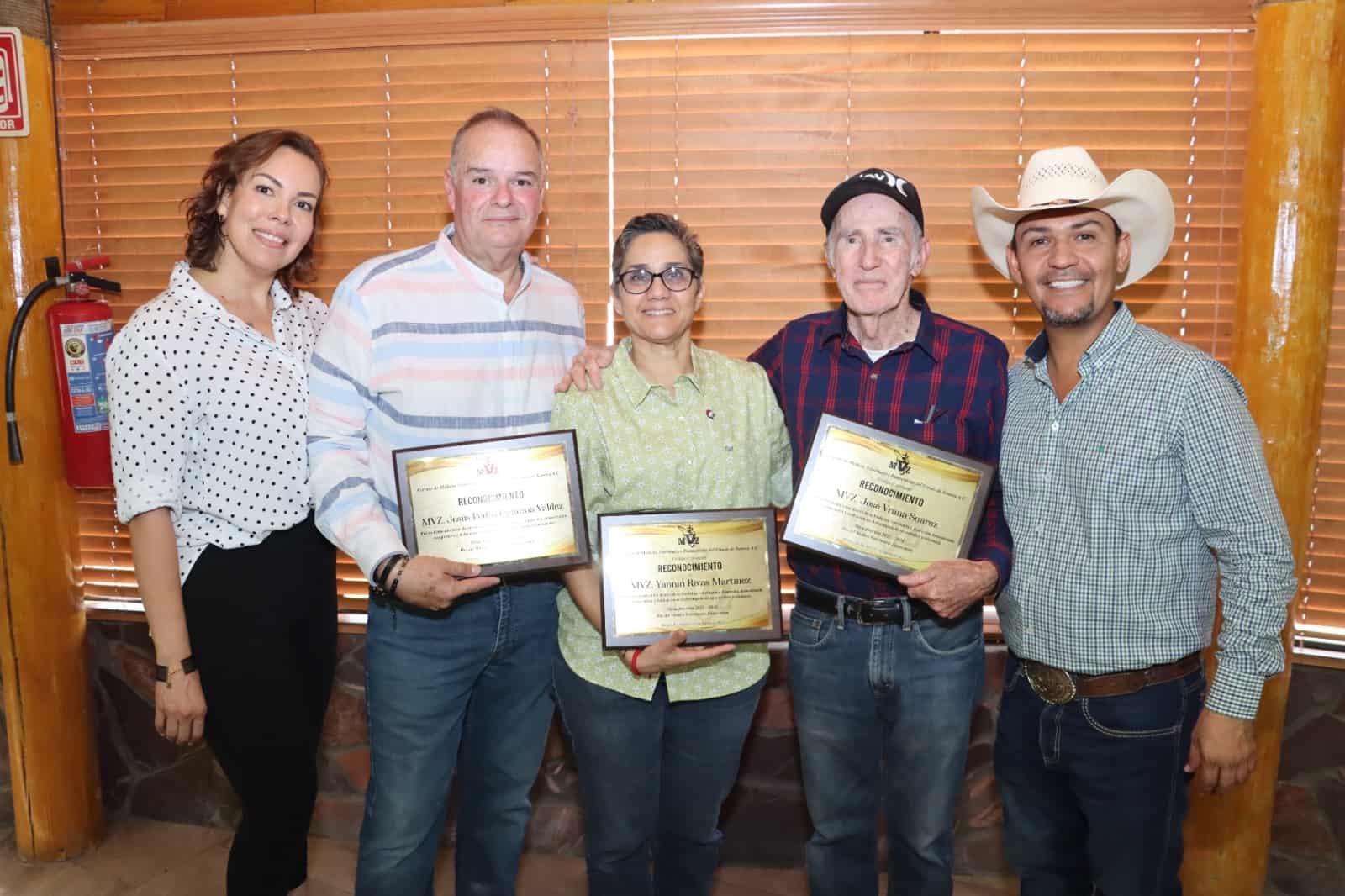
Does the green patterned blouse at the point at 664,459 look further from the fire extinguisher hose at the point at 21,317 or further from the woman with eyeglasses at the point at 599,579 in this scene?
the fire extinguisher hose at the point at 21,317

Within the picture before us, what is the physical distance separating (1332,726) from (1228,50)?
2065 millimetres

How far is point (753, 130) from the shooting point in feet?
9.32

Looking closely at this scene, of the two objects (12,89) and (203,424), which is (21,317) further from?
(203,424)

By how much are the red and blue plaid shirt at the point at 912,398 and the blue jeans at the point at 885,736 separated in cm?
12

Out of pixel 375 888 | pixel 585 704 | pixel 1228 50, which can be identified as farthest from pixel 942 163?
pixel 375 888

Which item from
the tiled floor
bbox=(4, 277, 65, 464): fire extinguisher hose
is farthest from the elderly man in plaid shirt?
bbox=(4, 277, 65, 464): fire extinguisher hose

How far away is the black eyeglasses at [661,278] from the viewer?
188 centimetres

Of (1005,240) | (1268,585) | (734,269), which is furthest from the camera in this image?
(734,269)

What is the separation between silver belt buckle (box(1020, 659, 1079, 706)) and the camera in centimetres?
189

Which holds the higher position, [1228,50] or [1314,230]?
[1228,50]

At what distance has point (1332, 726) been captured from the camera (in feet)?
9.32

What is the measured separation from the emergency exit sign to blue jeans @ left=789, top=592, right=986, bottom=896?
2.75 metres

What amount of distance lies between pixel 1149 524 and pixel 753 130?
65.5 inches

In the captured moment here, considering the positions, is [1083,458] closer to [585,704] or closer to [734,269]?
[585,704]
